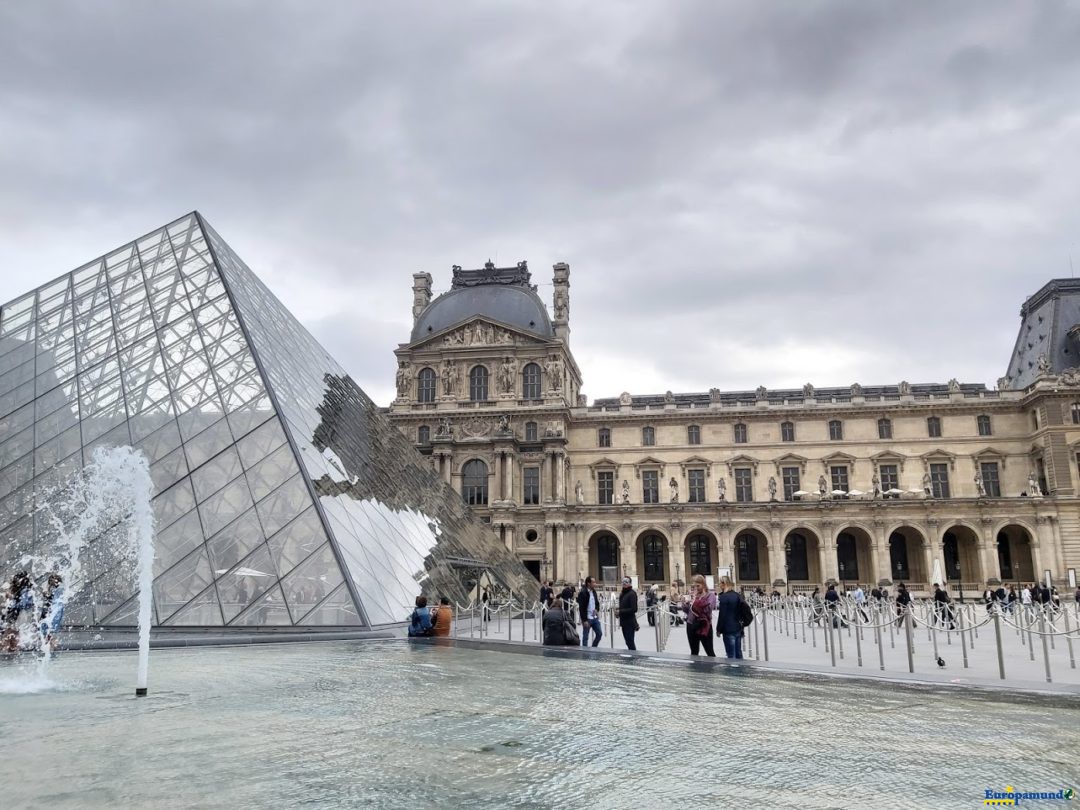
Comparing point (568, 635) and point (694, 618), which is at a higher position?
point (694, 618)

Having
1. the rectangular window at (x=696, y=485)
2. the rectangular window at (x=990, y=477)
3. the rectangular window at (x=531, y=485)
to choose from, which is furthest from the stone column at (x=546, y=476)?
the rectangular window at (x=990, y=477)

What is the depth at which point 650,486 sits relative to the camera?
5012 centimetres

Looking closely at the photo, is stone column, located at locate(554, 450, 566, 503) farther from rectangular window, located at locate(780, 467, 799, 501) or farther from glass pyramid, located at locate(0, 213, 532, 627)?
glass pyramid, located at locate(0, 213, 532, 627)

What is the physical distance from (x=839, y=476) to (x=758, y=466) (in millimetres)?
4958

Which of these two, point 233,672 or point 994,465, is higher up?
point 994,465

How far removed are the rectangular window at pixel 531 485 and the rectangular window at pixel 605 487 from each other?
4661mm

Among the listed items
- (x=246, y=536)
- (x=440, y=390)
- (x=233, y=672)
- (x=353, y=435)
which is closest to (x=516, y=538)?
(x=440, y=390)

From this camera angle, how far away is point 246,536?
13289 millimetres

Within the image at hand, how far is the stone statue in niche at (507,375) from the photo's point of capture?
4894cm

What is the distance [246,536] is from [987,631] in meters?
18.8

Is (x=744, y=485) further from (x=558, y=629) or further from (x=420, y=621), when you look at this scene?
(x=420, y=621)

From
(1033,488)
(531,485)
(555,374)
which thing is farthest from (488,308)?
(1033,488)

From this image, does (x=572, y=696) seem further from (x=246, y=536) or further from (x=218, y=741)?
(x=246, y=536)

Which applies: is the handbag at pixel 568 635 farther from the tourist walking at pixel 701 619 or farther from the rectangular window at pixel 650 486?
the rectangular window at pixel 650 486
